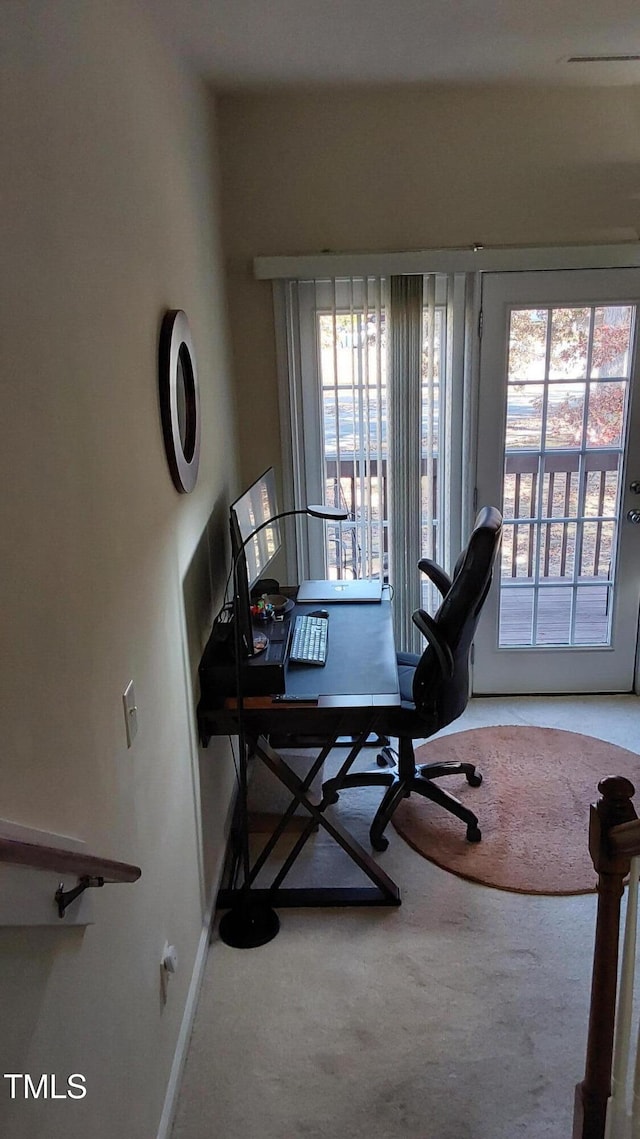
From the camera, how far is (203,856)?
244cm

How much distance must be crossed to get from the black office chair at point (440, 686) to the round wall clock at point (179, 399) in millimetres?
920

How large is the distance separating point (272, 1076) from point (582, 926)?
1046 mm

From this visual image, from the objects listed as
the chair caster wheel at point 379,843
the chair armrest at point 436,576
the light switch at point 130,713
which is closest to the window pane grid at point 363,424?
the chair armrest at point 436,576

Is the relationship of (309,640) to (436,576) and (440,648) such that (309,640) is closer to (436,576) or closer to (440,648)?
(440,648)

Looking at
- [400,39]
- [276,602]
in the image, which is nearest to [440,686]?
[276,602]

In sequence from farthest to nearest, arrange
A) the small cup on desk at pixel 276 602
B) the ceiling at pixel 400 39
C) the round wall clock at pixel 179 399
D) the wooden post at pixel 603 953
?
the small cup on desk at pixel 276 602
the ceiling at pixel 400 39
the round wall clock at pixel 179 399
the wooden post at pixel 603 953

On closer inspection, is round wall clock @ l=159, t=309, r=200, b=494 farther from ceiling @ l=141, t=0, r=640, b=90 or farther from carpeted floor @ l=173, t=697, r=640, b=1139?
carpeted floor @ l=173, t=697, r=640, b=1139

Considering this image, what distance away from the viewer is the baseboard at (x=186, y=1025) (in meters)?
1.83

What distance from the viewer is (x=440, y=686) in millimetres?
2715

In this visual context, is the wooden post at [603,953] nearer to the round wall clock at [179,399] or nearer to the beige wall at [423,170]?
the round wall clock at [179,399]

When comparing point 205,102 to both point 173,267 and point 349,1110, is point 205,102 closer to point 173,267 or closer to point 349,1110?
point 173,267

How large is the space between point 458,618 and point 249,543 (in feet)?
2.37

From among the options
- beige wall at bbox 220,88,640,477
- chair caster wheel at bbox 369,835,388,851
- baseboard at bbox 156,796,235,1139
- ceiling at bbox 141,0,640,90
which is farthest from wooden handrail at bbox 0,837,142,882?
beige wall at bbox 220,88,640,477

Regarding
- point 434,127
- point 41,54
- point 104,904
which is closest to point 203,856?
point 104,904
